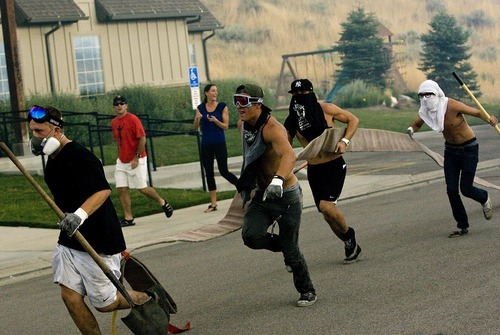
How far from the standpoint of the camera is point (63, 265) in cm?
745

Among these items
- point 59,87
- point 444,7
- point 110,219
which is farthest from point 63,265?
point 444,7

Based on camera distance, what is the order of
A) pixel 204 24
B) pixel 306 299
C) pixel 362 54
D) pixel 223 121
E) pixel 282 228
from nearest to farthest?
pixel 306 299, pixel 282 228, pixel 223 121, pixel 204 24, pixel 362 54

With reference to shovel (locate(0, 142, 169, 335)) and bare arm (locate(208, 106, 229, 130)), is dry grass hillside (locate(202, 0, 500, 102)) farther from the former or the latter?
shovel (locate(0, 142, 169, 335))

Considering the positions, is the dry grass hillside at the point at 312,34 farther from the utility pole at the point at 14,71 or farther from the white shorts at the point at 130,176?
the white shorts at the point at 130,176

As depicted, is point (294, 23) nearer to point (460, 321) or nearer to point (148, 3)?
point (148, 3)

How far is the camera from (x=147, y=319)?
7555 mm

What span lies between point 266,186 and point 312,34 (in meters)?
60.7

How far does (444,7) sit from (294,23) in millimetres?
14765

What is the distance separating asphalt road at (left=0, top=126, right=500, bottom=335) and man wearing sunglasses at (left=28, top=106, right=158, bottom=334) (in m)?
1.25

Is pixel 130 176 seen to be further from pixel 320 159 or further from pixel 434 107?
pixel 320 159

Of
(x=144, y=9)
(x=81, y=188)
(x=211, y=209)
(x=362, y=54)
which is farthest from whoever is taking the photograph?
(x=362, y=54)

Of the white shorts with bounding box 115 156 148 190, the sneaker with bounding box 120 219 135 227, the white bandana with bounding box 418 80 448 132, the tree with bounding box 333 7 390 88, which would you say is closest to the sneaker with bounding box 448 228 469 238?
the white bandana with bounding box 418 80 448 132

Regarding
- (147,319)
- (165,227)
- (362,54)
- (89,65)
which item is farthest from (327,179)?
(362,54)

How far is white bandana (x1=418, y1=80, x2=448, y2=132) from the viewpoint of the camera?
472 inches
